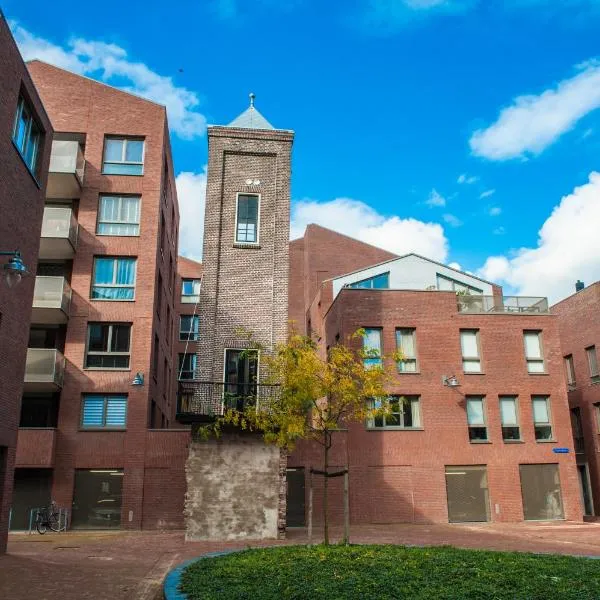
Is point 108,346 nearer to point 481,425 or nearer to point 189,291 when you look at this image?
point 481,425

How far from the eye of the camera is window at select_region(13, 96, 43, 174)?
50.7ft

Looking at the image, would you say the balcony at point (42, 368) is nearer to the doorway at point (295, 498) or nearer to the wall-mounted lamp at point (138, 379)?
the wall-mounted lamp at point (138, 379)

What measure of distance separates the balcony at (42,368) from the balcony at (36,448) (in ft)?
5.42

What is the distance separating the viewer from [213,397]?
62.6 ft

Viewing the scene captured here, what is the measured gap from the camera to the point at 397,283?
33438 mm

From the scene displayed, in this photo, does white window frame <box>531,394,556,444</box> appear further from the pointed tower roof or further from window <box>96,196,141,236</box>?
window <box>96,196,141,236</box>

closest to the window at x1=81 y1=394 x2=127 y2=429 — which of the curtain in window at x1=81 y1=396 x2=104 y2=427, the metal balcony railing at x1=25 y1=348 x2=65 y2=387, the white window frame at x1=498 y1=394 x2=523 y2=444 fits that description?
the curtain in window at x1=81 y1=396 x2=104 y2=427

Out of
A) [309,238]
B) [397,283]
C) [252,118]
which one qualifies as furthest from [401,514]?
[309,238]

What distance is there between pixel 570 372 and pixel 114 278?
23.5m

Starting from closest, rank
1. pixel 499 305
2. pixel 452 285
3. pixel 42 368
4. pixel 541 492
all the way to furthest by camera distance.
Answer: pixel 42 368 → pixel 541 492 → pixel 499 305 → pixel 452 285

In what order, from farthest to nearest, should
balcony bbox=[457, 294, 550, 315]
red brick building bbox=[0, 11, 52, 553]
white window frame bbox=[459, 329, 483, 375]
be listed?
balcony bbox=[457, 294, 550, 315]
white window frame bbox=[459, 329, 483, 375]
red brick building bbox=[0, 11, 52, 553]

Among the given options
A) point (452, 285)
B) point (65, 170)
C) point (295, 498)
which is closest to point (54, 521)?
point (295, 498)

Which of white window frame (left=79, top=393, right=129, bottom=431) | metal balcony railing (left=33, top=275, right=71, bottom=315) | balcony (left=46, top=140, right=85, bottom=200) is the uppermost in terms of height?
balcony (left=46, top=140, right=85, bottom=200)

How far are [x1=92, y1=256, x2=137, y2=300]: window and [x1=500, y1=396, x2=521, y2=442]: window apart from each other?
1624 cm
